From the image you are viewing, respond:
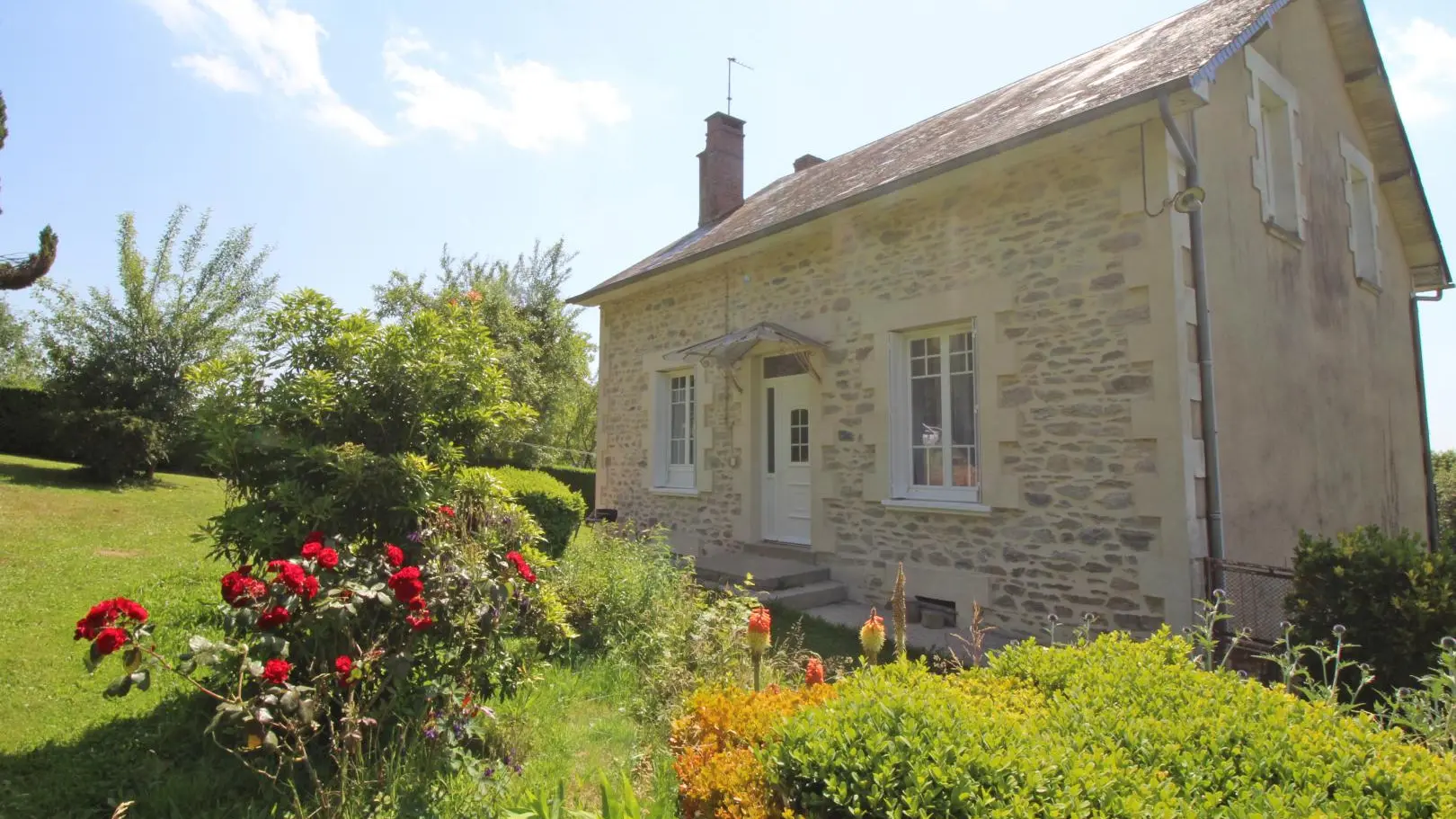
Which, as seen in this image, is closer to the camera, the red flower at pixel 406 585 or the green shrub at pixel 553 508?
the red flower at pixel 406 585

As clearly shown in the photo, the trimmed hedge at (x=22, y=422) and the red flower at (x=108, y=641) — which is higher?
the trimmed hedge at (x=22, y=422)

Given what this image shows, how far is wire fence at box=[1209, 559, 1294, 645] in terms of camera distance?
5.48m

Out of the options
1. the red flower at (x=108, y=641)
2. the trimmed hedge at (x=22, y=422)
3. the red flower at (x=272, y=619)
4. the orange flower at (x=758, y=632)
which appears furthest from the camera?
the trimmed hedge at (x=22, y=422)

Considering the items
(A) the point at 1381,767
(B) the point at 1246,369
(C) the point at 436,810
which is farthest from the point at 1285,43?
(C) the point at 436,810

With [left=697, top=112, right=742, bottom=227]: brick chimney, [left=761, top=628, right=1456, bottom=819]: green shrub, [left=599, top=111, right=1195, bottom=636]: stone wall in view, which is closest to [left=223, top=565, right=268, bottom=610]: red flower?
[left=761, top=628, right=1456, bottom=819]: green shrub

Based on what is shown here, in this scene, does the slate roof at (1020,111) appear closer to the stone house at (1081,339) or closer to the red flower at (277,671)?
the stone house at (1081,339)

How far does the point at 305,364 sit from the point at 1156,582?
19.2 ft

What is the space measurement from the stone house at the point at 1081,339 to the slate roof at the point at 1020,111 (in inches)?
2.1

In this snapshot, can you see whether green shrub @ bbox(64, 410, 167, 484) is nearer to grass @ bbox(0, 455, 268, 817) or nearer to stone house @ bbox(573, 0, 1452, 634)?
grass @ bbox(0, 455, 268, 817)

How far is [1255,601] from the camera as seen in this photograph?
219 inches

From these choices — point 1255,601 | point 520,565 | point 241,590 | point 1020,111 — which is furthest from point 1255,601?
point 241,590

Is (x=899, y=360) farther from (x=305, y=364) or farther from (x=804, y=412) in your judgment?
(x=305, y=364)

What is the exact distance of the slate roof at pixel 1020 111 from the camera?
581 cm

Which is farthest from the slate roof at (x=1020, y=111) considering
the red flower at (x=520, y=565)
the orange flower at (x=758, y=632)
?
the red flower at (x=520, y=565)
